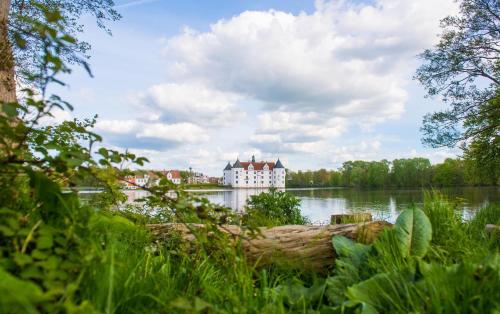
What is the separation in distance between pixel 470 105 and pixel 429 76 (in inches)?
105

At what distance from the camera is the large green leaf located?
279 cm

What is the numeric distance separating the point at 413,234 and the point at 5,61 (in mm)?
7038

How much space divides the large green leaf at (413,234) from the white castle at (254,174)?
446 feet

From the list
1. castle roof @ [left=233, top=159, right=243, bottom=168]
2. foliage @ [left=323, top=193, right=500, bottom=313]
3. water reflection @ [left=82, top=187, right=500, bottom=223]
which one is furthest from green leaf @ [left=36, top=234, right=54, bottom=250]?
castle roof @ [left=233, top=159, right=243, bottom=168]

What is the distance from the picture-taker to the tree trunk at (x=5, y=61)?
6.47 meters

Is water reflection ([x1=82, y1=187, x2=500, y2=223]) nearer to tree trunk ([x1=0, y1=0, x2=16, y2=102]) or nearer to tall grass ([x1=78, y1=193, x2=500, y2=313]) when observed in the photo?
tall grass ([x1=78, y1=193, x2=500, y2=313])

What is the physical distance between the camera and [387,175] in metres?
111

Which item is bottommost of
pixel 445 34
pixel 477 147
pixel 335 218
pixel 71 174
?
pixel 335 218

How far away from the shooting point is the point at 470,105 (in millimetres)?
19984

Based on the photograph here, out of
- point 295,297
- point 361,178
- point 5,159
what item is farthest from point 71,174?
point 361,178

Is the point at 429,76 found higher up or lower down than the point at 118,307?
higher up

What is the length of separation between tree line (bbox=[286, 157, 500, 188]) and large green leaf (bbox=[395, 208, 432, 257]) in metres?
54.9

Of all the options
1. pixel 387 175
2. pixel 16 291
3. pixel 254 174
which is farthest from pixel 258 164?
pixel 16 291

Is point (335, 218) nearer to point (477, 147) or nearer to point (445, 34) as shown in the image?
point (477, 147)
